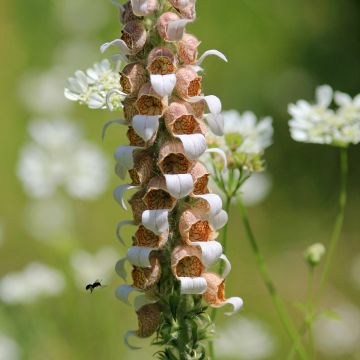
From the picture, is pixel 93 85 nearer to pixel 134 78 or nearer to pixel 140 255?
pixel 134 78

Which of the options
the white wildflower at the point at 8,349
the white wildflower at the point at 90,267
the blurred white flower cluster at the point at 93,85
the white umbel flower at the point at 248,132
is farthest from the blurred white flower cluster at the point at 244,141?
the white wildflower at the point at 8,349

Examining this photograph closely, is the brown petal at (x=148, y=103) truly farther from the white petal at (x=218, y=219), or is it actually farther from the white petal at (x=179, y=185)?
the white petal at (x=218, y=219)

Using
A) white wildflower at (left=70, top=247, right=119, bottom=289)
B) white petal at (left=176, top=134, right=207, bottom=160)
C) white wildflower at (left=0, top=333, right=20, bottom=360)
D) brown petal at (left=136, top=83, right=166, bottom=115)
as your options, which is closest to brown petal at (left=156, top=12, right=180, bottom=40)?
brown petal at (left=136, top=83, right=166, bottom=115)

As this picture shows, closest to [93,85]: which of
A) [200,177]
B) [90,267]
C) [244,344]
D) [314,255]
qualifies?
[200,177]

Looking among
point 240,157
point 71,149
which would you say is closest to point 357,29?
point 71,149

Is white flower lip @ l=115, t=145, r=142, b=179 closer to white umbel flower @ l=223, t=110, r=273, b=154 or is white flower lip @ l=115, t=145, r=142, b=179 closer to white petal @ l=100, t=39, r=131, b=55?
white petal @ l=100, t=39, r=131, b=55

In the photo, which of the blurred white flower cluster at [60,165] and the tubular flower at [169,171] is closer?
the tubular flower at [169,171]
